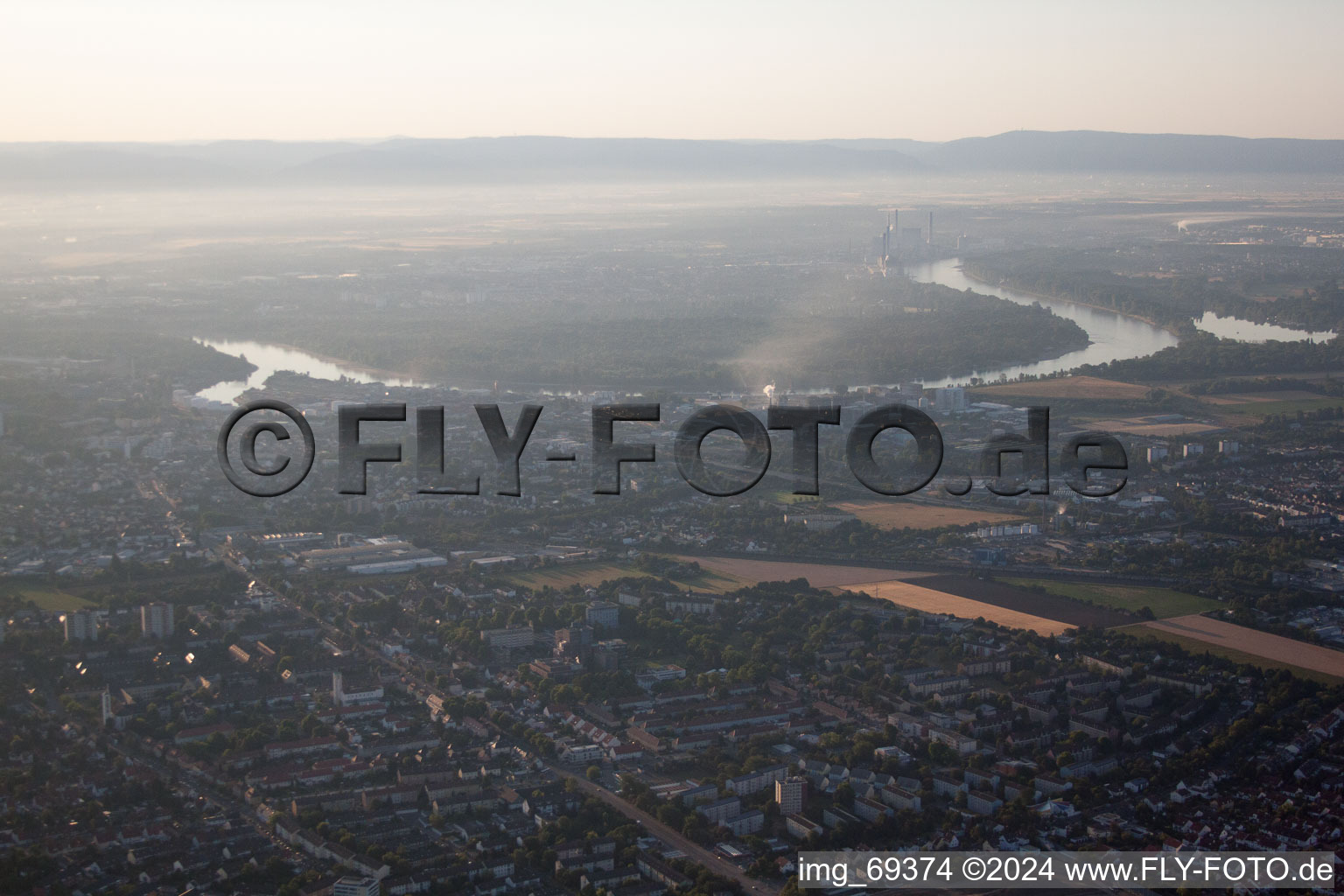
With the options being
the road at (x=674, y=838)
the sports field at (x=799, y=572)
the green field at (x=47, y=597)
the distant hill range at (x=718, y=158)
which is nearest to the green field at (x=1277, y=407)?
the sports field at (x=799, y=572)

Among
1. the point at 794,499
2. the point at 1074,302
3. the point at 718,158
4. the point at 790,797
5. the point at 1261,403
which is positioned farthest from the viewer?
the point at 718,158

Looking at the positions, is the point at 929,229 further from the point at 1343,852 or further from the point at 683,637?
the point at 1343,852

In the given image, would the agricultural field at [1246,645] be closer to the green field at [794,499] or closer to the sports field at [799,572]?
the sports field at [799,572]

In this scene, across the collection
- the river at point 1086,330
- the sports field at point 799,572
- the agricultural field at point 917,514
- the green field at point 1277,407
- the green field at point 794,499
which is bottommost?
the sports field at point 799,572

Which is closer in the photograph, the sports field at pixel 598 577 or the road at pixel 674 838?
the road at pixel 674 838

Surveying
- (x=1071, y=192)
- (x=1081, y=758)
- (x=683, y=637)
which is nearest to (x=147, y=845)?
(x=683, y=637)

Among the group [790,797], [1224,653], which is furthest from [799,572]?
[790,797]

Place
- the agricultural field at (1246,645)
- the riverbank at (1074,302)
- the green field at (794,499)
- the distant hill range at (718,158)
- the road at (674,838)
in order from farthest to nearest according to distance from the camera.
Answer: the distant hill range at (718,158) → the riverbank at (1074,302) → the green field at (794,499) → the agricultural field at (1246,645) → the road at (674,838)

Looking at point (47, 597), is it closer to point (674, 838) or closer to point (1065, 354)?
point (674, 838)
